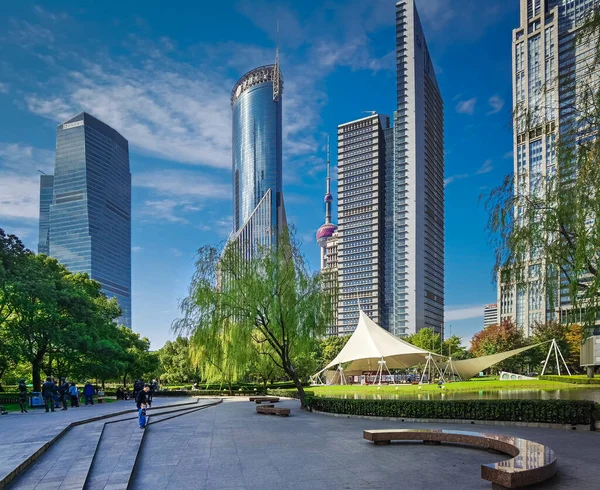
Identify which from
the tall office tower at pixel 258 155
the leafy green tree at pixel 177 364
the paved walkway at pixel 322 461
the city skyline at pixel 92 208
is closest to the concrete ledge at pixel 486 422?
the paved walkway at pixel 322 461

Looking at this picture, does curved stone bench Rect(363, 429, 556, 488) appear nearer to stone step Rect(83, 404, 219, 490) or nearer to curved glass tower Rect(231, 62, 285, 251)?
stone step Rect(83, 404, 219, 490)

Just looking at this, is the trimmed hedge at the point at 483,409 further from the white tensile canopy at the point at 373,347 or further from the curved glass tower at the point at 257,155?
the curved glass tower at the point at 257,155

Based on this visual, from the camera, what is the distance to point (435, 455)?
28.6ft

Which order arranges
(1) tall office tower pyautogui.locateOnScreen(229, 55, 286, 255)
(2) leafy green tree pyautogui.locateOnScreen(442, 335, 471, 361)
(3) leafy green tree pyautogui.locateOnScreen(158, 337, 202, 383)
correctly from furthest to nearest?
(1) tall office tower pyautogui.locateOnScreen(229, 55, 286, 255) < (2) leafy green tree pyautogui.locateOnScreen(442, 335, 471, 361) < (3) leafy green tree pyautogui.locateOnScreen(158, 337, 202, 383)

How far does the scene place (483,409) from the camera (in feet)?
43.0

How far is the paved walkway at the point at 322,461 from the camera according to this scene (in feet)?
22.8

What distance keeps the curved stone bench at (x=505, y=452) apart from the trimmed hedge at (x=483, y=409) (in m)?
3.88

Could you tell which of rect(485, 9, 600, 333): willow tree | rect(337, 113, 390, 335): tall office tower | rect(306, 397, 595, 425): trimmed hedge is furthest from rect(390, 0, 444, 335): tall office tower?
rect(485, 9, 600, 333): willow tree

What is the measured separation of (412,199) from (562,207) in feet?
353

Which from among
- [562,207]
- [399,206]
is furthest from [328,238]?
[562,207]

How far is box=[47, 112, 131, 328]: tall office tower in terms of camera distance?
13950cm

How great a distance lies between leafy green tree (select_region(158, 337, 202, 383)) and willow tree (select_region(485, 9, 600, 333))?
3348 cm

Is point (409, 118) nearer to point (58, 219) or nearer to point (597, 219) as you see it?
point (58, 219)

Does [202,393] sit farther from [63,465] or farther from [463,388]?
[63,465]
